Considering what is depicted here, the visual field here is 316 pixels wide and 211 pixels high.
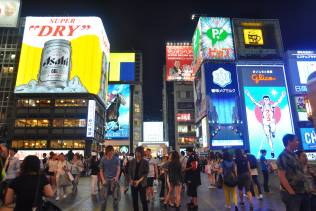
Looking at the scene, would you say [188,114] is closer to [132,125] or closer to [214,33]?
[132,125]

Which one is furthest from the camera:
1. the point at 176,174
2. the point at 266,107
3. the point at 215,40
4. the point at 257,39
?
the point at 257,39

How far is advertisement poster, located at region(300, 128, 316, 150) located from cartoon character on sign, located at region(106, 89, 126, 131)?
56.3 m

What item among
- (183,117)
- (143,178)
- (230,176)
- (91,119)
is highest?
(183,117)

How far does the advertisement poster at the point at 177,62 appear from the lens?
85.8 metres

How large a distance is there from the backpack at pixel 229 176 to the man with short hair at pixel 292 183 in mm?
3367

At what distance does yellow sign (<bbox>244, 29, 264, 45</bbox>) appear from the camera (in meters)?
58.8

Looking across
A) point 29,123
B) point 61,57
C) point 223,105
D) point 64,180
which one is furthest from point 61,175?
point 29,123

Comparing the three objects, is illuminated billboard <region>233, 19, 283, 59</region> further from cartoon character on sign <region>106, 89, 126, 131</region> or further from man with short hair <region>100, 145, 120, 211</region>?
man with short hair <region>100, 145, 120, 211</region>

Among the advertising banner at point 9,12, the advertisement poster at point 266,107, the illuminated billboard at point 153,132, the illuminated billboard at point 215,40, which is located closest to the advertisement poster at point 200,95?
the illuminated billboard at point 215,40

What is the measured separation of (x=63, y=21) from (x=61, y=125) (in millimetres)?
27302

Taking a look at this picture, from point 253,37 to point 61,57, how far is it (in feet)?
148

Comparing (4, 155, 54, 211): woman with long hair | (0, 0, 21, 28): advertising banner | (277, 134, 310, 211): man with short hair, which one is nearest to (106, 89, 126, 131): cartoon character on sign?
(0, 0, 21, 28): advertising banner

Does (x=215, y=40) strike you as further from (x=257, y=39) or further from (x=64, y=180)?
(x=64, y=180)

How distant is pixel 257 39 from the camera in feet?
193
